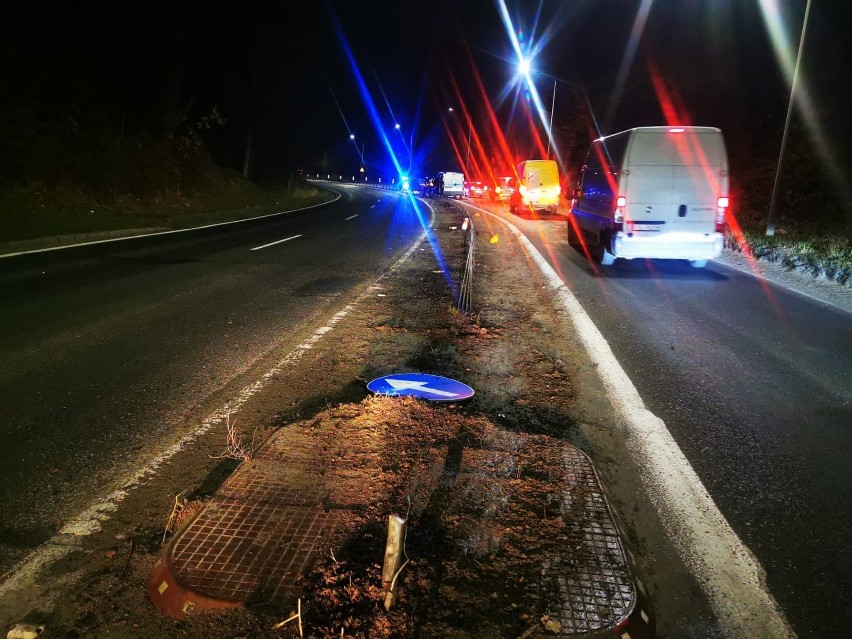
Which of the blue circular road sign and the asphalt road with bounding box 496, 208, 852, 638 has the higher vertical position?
the asphalt road with bounding box 496, 208, 852, 638

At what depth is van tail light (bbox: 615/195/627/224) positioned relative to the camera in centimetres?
1034

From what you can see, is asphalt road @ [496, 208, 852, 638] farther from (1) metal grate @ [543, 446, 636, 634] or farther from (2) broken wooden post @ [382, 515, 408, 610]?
(2) broken wooden post @ [382, 515, 408, 610]

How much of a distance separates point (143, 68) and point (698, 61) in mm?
28344

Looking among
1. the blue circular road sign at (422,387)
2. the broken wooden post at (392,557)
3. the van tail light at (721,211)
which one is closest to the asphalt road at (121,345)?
the blue circular road sign at (422,387)

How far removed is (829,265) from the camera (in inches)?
427

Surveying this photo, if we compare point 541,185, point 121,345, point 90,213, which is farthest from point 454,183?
point 121,345

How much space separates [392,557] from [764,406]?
149 inches

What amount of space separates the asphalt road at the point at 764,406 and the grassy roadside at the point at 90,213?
1253 centimetres

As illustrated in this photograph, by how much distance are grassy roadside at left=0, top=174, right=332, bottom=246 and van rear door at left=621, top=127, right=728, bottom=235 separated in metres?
12.7

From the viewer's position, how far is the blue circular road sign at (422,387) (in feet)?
15.1

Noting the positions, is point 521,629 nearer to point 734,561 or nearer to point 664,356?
point 734,561

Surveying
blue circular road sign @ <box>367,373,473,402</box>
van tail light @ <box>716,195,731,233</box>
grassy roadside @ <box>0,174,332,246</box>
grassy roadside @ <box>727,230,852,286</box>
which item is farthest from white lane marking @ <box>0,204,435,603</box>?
grassy roadside @ <box>0,174,332,246</box>

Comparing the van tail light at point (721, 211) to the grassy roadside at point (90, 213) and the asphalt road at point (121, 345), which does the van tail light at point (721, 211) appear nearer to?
the asphalt road at point (121, 345)

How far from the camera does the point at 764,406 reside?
4.71m
